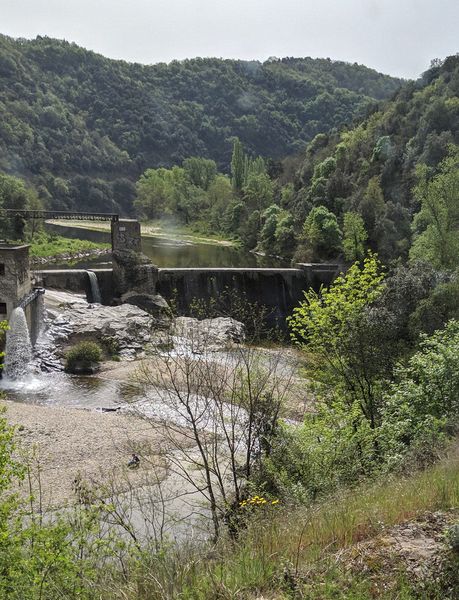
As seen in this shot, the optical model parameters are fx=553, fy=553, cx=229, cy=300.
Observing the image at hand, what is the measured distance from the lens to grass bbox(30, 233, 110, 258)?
5522 cm

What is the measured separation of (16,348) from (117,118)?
142m

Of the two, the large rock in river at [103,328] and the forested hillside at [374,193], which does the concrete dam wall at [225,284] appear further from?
the forested hillside at [374,193]

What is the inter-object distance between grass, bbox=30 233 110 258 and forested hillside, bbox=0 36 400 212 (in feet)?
175

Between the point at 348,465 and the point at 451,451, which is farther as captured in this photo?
the point at 348,465

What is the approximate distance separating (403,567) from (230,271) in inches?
1335

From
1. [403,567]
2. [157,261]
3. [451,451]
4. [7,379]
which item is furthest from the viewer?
[157,261]

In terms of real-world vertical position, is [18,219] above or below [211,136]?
below

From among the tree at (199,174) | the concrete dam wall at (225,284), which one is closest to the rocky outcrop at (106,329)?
the concrete dam wall at (225,284)

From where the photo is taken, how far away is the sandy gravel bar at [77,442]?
15883 millimetres

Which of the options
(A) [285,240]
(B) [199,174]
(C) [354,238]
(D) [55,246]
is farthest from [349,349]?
(B) [199,174]

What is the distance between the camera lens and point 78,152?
133375 mm

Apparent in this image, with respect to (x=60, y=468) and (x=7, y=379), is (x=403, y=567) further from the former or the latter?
(x=7, y=379)

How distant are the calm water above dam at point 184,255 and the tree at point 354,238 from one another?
340 inches

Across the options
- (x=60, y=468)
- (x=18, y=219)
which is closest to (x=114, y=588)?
(x=60, y=468)
